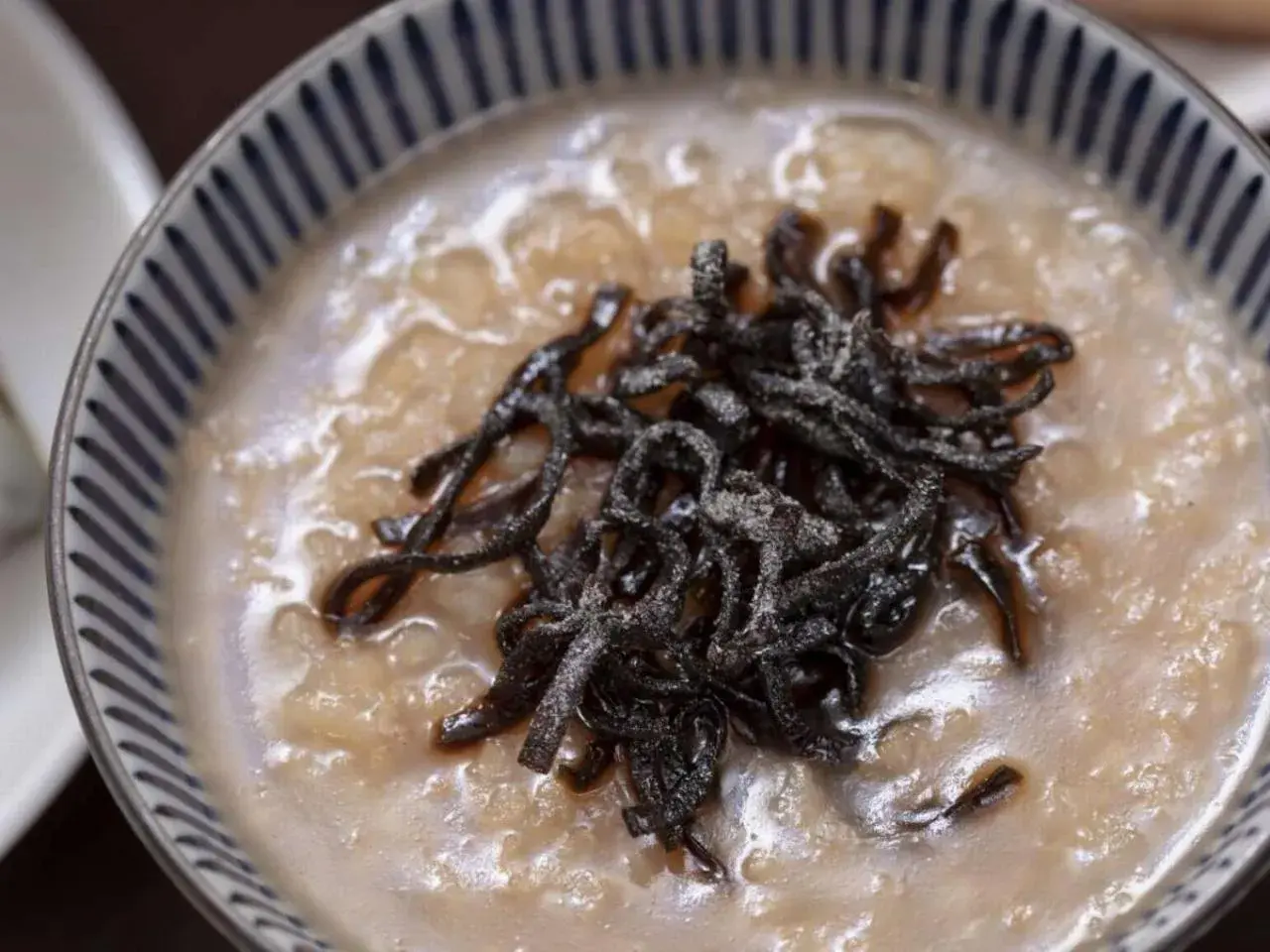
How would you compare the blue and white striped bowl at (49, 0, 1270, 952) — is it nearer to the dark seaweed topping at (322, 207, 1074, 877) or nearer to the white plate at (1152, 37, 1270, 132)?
the dark seaweed topping at (322, 207, 1074, 877)

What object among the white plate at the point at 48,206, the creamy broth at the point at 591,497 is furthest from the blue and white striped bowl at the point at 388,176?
the white plate at the point at 48,206

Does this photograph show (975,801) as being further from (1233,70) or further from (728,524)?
(1233,70)

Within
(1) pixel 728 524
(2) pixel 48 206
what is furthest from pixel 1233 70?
(2) pixel 48 206

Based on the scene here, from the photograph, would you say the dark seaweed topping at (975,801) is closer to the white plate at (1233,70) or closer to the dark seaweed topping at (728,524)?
the dark seaweed topping at (728,524)

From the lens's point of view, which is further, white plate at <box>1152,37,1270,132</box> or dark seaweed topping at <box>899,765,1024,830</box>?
white plate at <box>1152,37,1270,132</box>

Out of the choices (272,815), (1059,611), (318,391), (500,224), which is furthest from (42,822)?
(1059,611)

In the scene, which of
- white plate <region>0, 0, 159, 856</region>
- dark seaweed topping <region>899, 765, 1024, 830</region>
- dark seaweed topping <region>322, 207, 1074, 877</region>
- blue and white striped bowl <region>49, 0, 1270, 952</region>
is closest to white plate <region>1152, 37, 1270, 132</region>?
blue and white striped bowl <region>49, 0, 1270, 952</region>

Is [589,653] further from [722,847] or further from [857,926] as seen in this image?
[857,926]
